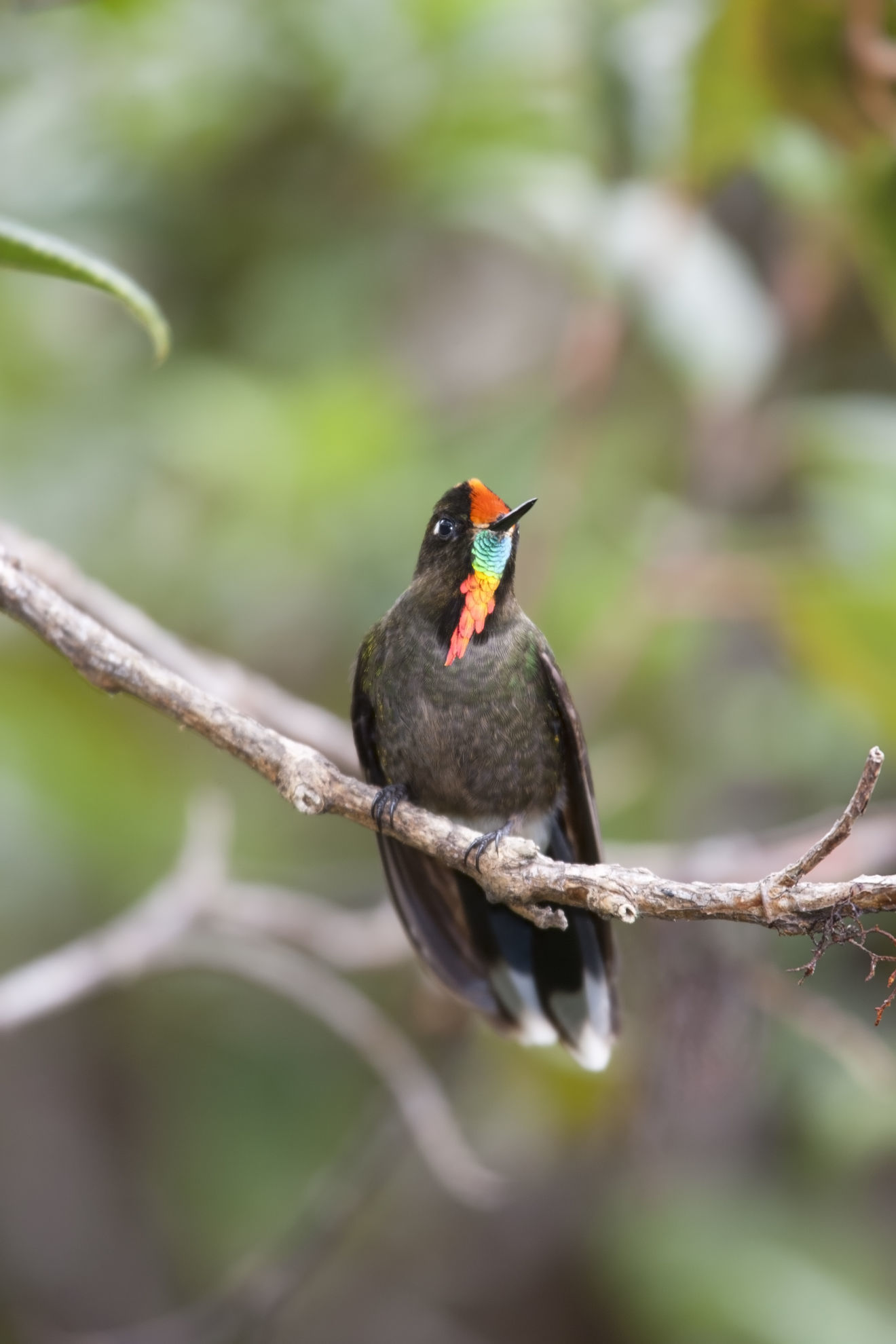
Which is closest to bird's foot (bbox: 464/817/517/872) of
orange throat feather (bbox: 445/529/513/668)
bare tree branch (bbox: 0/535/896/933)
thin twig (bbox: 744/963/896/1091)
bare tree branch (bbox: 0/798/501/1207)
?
bare tree branch (bbox: 0/535/896/933)

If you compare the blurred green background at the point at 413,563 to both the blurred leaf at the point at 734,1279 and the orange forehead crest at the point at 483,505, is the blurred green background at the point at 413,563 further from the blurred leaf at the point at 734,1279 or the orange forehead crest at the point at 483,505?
the orange forehead crest at the point at 483,505

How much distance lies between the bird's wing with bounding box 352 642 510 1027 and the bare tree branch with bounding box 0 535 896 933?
2.07 ft

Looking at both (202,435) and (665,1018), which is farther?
(202,435)

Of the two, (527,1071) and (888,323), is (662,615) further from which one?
(527,1071)

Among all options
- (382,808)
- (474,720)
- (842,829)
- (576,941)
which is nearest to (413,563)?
(474,720)

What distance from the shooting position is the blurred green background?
3398mm

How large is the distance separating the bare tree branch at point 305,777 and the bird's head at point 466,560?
573 millimetres

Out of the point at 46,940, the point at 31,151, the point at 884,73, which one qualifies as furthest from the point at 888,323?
the point at 46,940

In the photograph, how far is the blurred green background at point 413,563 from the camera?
11.1 ft

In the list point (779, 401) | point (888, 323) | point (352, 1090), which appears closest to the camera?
point (888, 323)

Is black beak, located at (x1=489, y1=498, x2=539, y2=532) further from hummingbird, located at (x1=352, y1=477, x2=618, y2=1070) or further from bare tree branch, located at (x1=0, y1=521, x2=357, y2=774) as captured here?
bare tree branch, located at (x1=0, y1=521, x2=357, y2=774)

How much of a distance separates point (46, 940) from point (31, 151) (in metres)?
2.68

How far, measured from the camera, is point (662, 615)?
349 centimetres

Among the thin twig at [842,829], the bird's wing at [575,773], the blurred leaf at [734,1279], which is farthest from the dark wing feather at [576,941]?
the blurred leaf at [734,1279]
